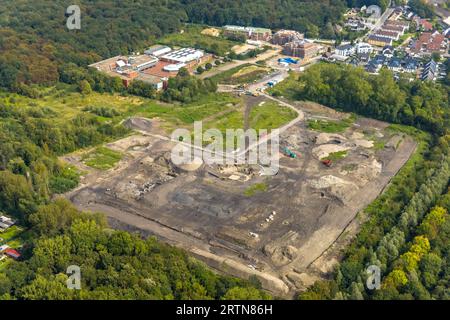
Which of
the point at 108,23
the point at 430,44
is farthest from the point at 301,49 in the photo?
the point at 108,23

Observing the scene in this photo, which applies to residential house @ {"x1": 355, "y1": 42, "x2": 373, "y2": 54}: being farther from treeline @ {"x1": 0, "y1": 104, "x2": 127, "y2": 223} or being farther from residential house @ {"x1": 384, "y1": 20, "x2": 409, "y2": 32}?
treeline @ {"x1": 0, "y1": 104, "x2": 127, "y2": 223}

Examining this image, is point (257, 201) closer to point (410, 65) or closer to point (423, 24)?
point (410, 65)

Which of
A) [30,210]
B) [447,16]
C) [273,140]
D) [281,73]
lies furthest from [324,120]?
[447,16]

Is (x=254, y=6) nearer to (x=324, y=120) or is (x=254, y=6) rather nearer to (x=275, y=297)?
(x=324, y=120)

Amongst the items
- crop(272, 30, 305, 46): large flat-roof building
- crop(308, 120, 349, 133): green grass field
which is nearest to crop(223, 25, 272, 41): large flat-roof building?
crop(272, 30, 305, 46): large flat-roof building

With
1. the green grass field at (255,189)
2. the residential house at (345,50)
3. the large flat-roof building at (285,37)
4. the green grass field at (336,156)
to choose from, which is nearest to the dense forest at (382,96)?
the green grass field at (336,156)
